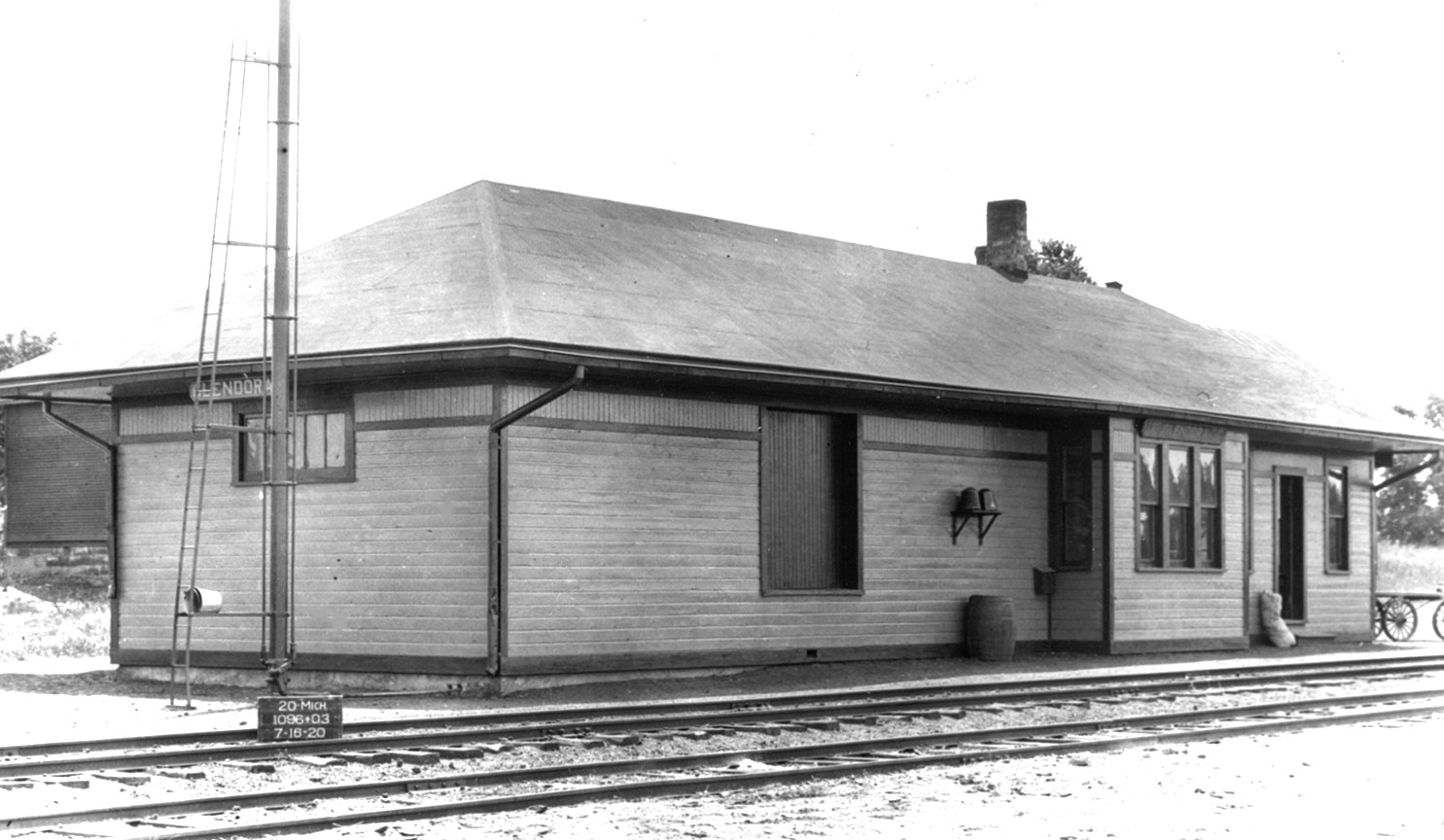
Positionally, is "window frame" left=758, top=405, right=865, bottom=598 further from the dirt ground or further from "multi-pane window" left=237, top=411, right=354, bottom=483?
the dirt ground

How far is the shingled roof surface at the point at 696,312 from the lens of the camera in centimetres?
1831

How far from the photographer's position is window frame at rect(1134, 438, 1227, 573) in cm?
2362

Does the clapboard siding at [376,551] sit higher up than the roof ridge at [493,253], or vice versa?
the roof ridge at [493,253]

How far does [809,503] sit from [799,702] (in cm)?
466

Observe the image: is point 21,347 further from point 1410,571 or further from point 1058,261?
point 1410,571

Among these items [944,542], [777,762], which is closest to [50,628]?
[944,542]

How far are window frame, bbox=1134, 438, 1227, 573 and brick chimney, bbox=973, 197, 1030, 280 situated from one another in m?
6.55

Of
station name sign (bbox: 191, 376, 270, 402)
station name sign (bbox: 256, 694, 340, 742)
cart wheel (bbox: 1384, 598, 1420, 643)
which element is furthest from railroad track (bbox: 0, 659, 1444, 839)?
cart wheel (bbox: 1384, 598, 1420, 643)

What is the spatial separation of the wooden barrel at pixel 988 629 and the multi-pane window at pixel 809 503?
2.02 m

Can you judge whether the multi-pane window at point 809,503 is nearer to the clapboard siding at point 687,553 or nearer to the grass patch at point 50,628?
the clapboard siding at point 687,553

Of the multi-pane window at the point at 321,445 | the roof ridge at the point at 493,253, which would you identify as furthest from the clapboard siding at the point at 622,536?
the multi-pane window at the point at 321,445

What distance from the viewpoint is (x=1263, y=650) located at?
25.2 m

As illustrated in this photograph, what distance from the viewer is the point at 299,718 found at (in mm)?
12344

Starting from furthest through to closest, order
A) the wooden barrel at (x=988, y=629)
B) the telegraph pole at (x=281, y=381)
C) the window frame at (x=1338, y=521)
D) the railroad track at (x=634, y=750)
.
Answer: the window frame at (x=1338, y=521) < the wooden barrel at (x=988, y=629) < the telegraph pole at (x=281, y=381) < the railroad track at (x=634, y=750)
